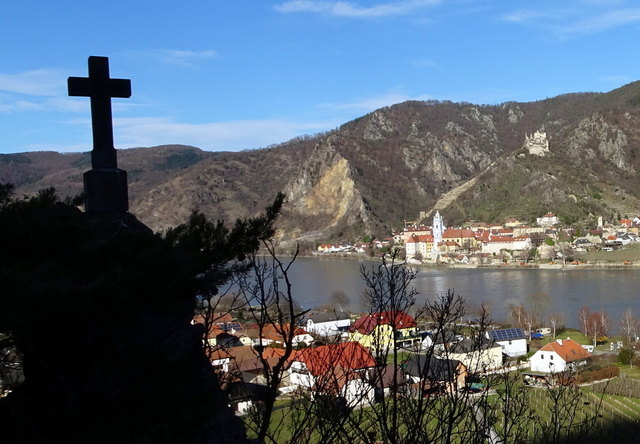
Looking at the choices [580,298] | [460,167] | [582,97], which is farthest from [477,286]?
[582,97]

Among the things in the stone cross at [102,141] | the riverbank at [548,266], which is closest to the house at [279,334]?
the stone cross at [102,141]

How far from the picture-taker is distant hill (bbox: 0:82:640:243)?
45219 mm

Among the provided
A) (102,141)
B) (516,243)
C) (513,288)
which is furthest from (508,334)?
(516,243)

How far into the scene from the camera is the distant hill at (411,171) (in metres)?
45.2

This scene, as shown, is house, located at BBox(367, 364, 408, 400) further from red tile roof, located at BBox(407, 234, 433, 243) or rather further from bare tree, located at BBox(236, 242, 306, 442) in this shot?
red tile roof, located at BBox(407, 234, 433, 243)

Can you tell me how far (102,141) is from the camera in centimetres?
172

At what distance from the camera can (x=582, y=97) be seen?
84438 millimetres

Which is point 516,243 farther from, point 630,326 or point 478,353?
point 478,353

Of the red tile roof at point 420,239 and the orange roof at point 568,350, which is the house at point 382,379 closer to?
the orange roof at point 568,350

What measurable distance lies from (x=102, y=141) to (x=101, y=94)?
138 mm

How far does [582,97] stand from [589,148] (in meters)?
38.9

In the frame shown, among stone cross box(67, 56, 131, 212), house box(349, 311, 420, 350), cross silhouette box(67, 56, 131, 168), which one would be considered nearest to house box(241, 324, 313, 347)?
house box(349, 311, 420, 350)

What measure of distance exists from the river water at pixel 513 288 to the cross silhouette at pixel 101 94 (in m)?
13.7

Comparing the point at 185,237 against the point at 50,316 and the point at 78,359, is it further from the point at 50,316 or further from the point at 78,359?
the point at 50,316
